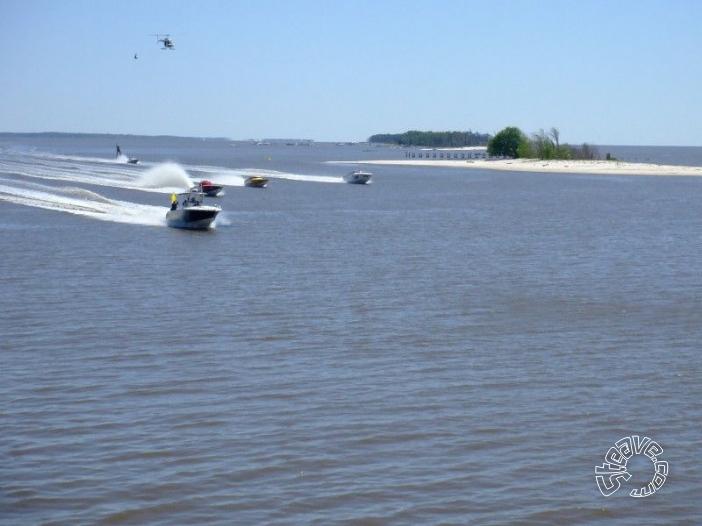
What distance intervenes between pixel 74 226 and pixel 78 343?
25538mm

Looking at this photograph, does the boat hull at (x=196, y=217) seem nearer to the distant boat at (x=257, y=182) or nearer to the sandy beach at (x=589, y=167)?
the distant boat at (x=257, y=182)

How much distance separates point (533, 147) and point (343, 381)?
127 m

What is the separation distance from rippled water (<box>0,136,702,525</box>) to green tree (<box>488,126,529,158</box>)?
10828 cm

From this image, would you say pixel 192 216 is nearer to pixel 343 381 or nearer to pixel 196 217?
pixel 196 217

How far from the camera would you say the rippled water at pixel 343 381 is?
1203cm

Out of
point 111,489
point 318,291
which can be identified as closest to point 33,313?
point 318,291

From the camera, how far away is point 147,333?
2066 centimetres

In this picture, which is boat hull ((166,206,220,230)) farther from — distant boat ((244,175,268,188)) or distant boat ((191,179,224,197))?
distant boat ((244,175,268,188))

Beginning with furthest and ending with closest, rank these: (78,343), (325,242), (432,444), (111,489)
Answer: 1. (325,242)
2. (78,343)
3. (432,444)
4. (111,489)

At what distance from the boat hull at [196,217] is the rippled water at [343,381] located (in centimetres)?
503

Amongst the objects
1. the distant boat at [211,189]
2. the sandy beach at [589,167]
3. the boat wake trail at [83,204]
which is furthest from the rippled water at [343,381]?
the sandy beach at [589,167]

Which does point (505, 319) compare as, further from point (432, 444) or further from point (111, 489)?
point (111, 489)

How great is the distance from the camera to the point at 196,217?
42.3m

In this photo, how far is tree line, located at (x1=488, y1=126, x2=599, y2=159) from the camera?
137m
